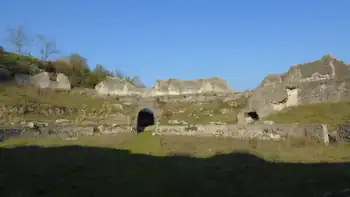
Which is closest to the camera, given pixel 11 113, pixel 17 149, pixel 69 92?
pixel 17 149

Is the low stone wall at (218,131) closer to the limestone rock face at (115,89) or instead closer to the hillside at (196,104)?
the hillside at (196,104)

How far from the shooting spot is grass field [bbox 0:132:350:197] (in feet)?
23.8

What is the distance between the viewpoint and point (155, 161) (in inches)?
467

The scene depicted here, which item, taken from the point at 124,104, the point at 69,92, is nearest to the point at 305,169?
the point at 124,104

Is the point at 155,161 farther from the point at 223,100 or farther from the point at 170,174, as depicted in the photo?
the point at 223,100

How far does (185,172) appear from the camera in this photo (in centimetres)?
962

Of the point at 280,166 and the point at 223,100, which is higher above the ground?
the point at 223,100

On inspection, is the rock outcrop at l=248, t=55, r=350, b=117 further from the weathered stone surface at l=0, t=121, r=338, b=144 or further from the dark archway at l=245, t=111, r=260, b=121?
the weathered stone surface at l=0, t=121, r=338, b=144

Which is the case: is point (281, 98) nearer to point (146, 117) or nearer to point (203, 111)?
point (203, 111)

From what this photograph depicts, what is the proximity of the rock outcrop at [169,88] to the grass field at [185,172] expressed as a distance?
28.8 meters

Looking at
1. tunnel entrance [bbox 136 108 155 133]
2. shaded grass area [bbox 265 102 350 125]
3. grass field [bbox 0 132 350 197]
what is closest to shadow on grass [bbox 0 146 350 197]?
grass field [bbox 0 132 350 197]

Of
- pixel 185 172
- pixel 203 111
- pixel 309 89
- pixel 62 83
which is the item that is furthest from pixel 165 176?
pixel 62 83

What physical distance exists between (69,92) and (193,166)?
114ft

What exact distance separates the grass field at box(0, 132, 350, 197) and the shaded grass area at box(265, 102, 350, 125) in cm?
451
